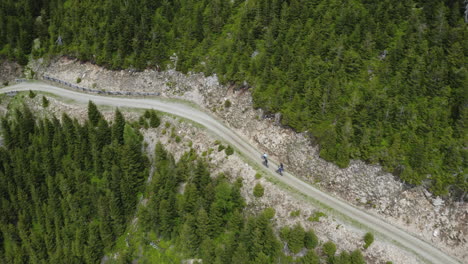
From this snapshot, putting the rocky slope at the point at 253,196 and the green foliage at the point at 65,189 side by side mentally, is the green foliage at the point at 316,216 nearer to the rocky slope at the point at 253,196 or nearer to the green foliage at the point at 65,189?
the rocky slope at the point at 253,196

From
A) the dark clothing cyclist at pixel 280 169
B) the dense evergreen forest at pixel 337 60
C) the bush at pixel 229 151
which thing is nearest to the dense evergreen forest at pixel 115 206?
Result: the bush at pixel 229 151

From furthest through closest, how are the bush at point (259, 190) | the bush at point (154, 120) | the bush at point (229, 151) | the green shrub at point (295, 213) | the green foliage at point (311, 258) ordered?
the bush at point (154, 120) → the bush at point (229, 151) → the bush at point (259, 190) → the green shrub at point (295, 213) → the green foliage at point (311, 258)

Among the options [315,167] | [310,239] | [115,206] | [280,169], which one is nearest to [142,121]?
[115,206]

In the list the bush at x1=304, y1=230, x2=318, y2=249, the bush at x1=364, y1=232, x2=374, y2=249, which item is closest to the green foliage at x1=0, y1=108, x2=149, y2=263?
the bush at x1=304, y1=230, x2=318, y2=249

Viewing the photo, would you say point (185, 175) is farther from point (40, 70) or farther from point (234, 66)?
point (40, 70)

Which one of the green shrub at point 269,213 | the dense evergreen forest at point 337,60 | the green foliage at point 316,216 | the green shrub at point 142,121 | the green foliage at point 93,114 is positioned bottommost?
the green foliage at point 93,114

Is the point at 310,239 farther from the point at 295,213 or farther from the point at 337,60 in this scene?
the point at 337,60
